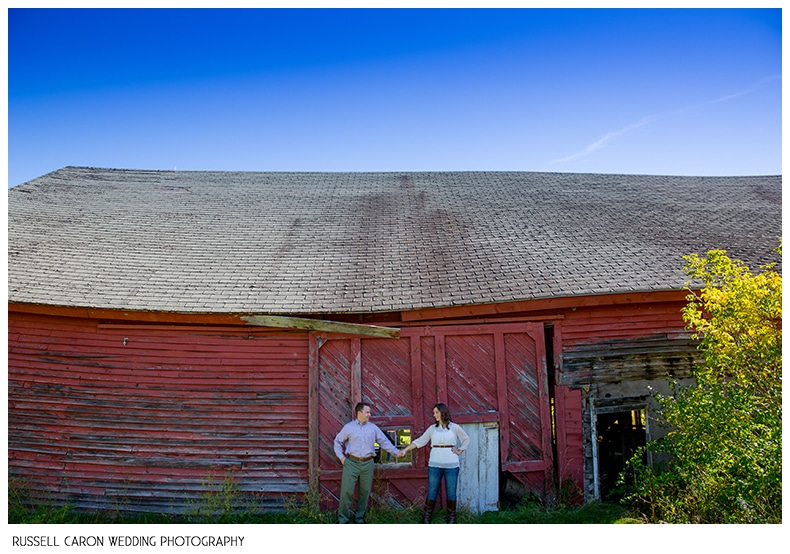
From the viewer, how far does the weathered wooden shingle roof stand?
356 inches

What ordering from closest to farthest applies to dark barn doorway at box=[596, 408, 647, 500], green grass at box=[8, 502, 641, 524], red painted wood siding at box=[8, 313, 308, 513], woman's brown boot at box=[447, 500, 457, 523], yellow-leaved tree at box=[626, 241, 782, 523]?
yellow-leaved tree at box=[626, 241, 782, 523], woman's brown boot at box=[447, 500, 457, 523], green grass at box=[8, 502, 641, 524], red painted wood siding at box=[8, 313, 308, 513], dark barn doorway at box=[596, 408, 647, 500]

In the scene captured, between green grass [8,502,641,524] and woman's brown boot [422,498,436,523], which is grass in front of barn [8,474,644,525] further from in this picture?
woman's brown boot [422,498,436,523]

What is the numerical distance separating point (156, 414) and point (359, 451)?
3.21 m

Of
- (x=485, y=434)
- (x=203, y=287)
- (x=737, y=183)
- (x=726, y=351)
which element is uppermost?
(x=737, y=183)

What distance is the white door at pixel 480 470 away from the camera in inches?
342

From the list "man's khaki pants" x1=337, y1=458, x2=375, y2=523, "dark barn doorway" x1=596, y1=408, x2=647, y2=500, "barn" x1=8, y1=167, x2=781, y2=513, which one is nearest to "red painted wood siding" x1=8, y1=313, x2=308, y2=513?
"barn" x1=8, y1=167, x2=781, y2=513

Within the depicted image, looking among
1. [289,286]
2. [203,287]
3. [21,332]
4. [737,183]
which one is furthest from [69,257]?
[737,183]

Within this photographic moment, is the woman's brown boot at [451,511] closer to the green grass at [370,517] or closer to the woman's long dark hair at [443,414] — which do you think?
the green grass at [370,517]

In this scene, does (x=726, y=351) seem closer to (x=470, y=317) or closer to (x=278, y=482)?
(x=470, y=317)

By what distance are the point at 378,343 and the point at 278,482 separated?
2433 millimetres

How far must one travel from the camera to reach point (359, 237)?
11.6 metres

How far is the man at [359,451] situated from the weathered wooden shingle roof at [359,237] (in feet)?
5.51

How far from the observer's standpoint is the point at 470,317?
9000 mm

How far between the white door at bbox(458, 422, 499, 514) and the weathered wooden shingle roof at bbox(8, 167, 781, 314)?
1926mm
